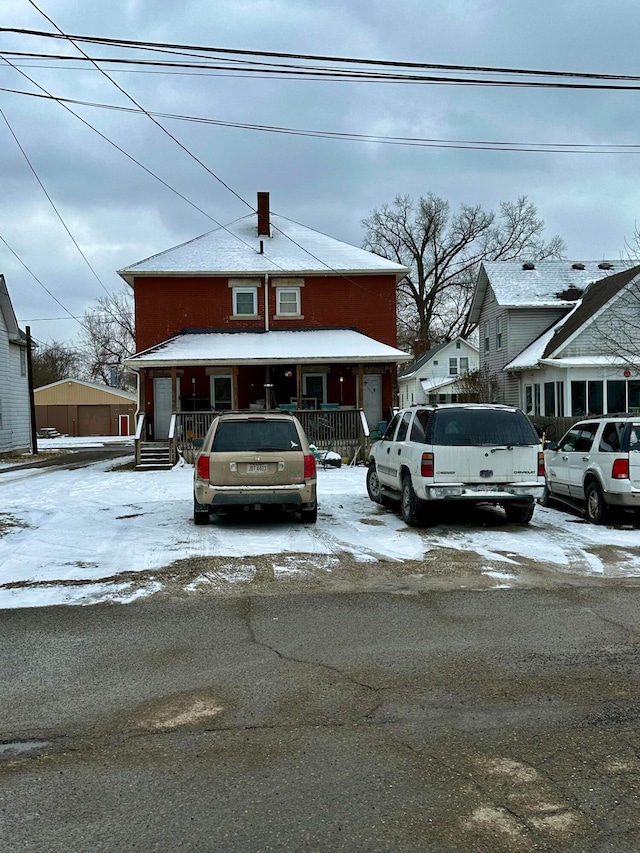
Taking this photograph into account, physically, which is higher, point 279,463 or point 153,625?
point 279,463

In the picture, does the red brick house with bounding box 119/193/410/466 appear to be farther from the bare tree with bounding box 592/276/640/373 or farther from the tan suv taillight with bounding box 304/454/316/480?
the tan suv taillight with bounding box 304/454/316/480

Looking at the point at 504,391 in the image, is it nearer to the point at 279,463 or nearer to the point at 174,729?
the point at 279,463

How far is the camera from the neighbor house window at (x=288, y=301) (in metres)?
28.6

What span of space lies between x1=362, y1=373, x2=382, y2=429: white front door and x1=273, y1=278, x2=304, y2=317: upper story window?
12.0 ft

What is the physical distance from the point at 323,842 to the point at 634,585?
580cm

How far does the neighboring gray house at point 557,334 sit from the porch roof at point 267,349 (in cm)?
804

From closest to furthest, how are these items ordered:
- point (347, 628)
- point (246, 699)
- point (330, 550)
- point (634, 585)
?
point (246, 699)
point (347, 628)
point (634, 585)
point (330, 550)

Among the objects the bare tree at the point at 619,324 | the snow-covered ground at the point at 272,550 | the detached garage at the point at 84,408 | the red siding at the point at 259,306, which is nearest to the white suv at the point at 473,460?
the snow-covered ground at the point at 272,550

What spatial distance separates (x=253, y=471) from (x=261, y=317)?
18.3 m

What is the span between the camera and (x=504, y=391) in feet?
119

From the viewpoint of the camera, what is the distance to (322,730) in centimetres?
436

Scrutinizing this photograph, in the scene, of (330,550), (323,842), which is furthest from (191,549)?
(323,842)

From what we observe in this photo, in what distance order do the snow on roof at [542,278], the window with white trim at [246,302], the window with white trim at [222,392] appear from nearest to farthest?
the window with white trim at [222,392], the window with white trim at [246,302], the snow on roof at [542,278]

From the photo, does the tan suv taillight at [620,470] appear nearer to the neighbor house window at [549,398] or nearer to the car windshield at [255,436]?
the car windshield at [255,436]
